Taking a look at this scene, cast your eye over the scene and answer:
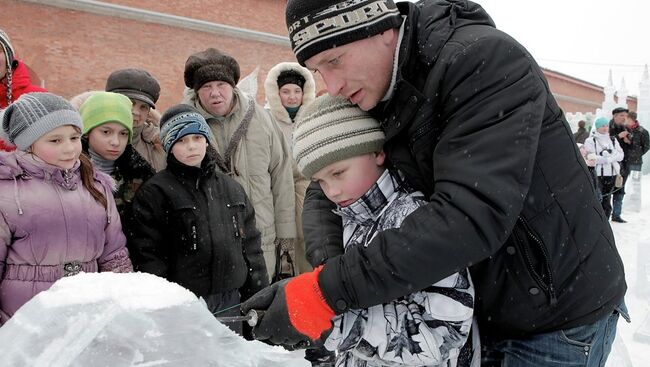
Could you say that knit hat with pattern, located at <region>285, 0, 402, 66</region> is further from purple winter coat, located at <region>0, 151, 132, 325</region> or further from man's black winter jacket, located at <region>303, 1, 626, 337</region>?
purple winter coat, located at <region>0, 151, 132, 325</region>

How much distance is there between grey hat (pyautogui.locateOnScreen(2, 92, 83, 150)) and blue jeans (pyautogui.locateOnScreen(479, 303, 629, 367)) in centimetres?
214

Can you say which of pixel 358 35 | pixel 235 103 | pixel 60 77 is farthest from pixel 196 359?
pixel 60 77

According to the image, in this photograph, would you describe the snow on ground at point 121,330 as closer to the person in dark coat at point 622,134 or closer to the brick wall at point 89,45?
Answer: the person in dark coat at point 622,134

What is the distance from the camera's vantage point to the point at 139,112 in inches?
135

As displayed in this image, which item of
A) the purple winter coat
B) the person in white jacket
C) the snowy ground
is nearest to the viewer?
the purple winter coat

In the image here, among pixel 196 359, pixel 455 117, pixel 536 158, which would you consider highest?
pixel 455 117

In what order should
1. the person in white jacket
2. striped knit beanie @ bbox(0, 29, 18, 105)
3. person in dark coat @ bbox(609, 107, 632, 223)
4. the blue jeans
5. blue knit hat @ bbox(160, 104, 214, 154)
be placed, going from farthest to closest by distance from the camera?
person in dark coat @ bbox(609, 107, 632, 223) < the person in white jacket < striped knit beanie @ bbox(0, 29, 18, 105) < blue knit hat @ bbox(160, 104, 214, 154) < the blue jeans

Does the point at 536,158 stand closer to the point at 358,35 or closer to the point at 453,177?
the point at 453,177

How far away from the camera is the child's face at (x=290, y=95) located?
14.0 feet

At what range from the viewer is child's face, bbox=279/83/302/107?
4.28 meters

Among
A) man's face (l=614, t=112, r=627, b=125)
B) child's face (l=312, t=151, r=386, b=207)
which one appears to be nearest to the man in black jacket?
A: child's face (l=312, t=151, r=386, b=207)

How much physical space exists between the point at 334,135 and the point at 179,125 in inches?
65.5

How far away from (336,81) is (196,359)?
0.80m

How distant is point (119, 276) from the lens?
3.27ft
